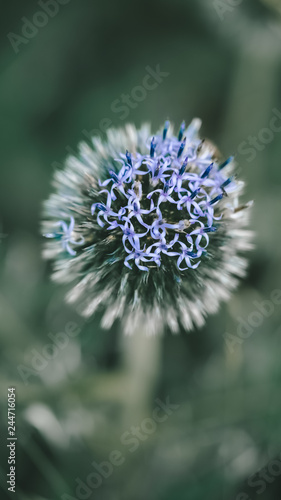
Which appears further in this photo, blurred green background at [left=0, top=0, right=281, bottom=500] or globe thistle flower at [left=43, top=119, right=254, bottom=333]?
blurred green background at [left=0, top=0, right=281, bottom=500]

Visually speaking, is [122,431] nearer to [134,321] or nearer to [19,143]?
[134,321]

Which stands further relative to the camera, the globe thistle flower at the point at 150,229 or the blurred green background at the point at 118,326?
the blurred green background at the point at 118,326

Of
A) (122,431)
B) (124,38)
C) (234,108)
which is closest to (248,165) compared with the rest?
(234,108)

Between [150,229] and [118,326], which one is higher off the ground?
[150,229]

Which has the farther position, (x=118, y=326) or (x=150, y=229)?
(x=118, y=326)
